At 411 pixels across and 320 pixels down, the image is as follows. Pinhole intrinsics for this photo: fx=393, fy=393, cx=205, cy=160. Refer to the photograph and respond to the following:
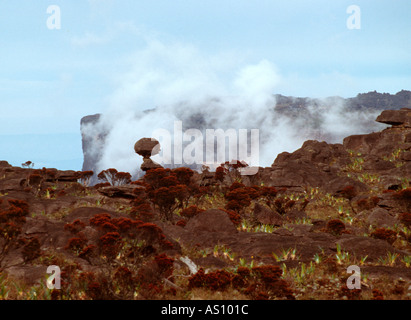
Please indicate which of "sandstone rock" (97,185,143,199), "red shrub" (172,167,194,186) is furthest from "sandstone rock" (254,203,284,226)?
"sandstone rock" (97,185,143,199)

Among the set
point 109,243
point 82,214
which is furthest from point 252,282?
point 82,214

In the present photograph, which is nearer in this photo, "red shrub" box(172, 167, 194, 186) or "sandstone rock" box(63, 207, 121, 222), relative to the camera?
"sandstone rock" box(63, 207, 121, 222)

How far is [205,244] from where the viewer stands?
16.5 meters

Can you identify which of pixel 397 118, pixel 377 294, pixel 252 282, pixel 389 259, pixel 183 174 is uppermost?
pixel 397 118

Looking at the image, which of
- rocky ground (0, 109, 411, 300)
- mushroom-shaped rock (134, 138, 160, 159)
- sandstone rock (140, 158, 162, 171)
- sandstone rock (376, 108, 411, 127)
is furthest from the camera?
sandstone rock (376, 108, 411, 127)

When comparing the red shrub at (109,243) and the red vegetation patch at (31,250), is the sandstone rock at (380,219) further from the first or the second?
the red vegetation patch at (31,250)

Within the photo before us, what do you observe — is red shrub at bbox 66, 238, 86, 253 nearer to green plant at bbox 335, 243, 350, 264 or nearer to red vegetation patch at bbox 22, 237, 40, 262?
red vegetation patch at bbox 22, 237, 40, 262

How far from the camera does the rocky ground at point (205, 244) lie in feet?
35.8

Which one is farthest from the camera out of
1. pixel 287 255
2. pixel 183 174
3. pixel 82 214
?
pixel 183 174

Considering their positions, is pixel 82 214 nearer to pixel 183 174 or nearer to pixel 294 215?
pixel 183 174

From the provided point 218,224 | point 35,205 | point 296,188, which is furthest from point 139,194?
point 296,188

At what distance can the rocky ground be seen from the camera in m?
10.9

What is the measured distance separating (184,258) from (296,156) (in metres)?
31.1

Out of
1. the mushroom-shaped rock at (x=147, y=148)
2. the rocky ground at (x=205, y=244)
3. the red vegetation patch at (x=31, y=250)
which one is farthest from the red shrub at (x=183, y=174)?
the red vegetation patch at (x=31, y=250)
